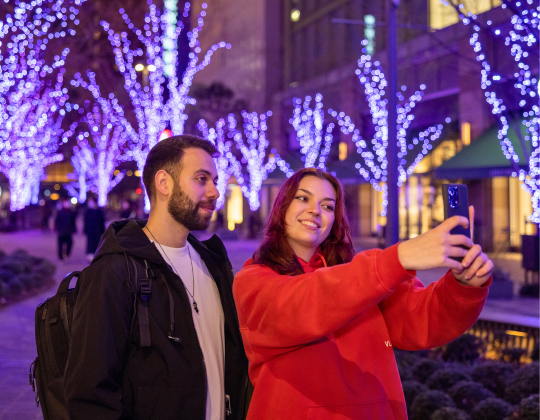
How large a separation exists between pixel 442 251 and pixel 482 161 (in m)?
17.4

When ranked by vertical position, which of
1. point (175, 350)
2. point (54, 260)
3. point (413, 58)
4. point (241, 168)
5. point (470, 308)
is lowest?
point (54, 260)

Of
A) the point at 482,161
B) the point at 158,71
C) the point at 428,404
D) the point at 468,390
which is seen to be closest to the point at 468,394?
the point at 468,390

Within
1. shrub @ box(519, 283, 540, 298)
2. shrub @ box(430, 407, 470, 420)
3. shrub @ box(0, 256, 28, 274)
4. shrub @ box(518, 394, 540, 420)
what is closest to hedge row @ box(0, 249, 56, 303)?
shrub @ box(0, 256, 28, 274)

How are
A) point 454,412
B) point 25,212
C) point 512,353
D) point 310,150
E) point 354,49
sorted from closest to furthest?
1. point 454,412
2. point 512,353
3. point 310,150
4. point 354,49
5. point 25,212

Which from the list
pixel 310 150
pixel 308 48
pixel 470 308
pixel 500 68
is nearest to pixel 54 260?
pixel 310 150

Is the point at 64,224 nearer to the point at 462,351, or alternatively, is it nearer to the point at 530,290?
the point at 530,290

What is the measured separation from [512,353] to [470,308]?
4.60 m

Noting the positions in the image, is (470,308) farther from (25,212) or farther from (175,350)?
(25,212)

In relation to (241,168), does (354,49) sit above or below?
above

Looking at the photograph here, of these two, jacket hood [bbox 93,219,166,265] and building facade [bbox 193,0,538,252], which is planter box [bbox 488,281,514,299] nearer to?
building facade [bbox 193,0,538,252]

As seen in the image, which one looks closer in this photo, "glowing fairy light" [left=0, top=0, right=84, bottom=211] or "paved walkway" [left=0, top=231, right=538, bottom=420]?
"paved walkway" [left=0, top=231, right=538, bottom=420]

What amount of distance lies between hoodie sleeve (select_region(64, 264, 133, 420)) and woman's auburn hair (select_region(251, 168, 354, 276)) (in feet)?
1.94

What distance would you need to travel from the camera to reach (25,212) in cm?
3738

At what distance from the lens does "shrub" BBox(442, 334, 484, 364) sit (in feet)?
19.6
